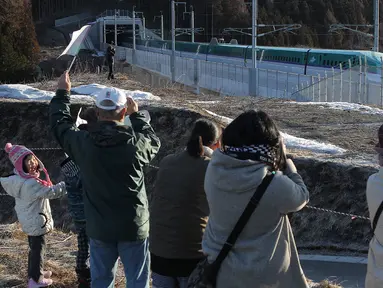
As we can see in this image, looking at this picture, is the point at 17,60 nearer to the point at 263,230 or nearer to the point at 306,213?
the point at 306,213

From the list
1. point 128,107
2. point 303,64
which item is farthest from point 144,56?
point 128,107

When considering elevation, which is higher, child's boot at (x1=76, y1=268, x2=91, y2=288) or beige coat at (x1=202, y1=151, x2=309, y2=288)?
beige coat at (x1=202, y1=151, x2=309, y2=288)

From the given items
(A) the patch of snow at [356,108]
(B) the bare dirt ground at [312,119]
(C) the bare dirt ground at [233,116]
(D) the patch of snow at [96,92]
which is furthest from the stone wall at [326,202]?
(A) the patch of snow at [356,108]

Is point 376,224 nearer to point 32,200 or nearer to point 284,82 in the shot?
point 32,200

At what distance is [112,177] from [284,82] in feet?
77.8

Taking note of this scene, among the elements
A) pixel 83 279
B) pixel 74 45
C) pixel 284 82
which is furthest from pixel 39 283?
pixel 284 82

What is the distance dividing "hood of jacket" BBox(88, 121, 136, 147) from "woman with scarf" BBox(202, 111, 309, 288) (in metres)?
0.82

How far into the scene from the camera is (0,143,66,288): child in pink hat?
529 cm

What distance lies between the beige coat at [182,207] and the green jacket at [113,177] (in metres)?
0.13

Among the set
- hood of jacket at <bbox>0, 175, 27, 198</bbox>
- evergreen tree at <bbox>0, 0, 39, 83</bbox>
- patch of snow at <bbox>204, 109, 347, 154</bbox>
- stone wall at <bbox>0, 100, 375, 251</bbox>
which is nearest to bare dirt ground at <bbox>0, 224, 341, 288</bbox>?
hood of jacket at <bbox>0, 175, 27, 198</bbox>

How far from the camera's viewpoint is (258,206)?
3209mm

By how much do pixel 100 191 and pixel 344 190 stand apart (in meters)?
7.27

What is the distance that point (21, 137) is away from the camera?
17062mm

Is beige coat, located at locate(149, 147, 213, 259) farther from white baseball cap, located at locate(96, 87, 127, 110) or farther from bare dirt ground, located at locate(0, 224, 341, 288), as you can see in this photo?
bare dirt ground, located at locate(0, 224, 341, 288)
